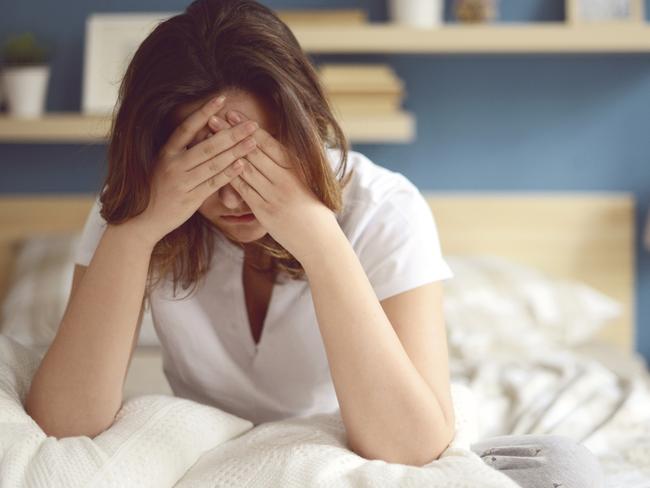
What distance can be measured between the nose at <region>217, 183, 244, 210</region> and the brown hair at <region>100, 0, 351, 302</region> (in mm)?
96

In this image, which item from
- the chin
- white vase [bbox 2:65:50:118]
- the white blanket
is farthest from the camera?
white vase [bbox 2:65:50:118]

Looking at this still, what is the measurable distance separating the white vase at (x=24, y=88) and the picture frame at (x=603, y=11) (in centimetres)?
159

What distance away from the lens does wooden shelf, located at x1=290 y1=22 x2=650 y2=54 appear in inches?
112

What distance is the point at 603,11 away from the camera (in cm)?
302

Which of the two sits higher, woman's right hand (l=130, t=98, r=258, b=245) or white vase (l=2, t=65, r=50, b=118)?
woman's right hand (l=130, t=98, r=258, b=245)

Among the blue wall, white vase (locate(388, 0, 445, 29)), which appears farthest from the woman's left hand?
the blue wall

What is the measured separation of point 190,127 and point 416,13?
181 centimetres

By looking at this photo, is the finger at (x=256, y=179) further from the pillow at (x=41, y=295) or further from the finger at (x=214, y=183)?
the pillow at (x=41, y=295)

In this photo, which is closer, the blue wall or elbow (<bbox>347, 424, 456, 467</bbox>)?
elbow (<bbox>347, 424, 456, 467</bbox>)

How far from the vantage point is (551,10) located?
3.10 metres

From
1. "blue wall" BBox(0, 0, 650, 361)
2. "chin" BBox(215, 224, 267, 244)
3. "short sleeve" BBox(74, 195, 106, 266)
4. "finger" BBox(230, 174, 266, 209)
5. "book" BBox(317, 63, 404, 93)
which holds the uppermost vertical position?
"finger" BBox(230, 174, 266, 209)

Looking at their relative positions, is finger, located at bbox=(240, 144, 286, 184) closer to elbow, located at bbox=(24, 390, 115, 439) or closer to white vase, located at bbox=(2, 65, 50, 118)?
elbow, located at bbox=(24, 390, 115, 439)

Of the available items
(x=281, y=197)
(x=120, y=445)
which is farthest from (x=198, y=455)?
(x=281, y=197)

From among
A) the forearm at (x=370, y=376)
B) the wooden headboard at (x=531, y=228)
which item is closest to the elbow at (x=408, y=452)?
the forearm at (x=370, y=376)
